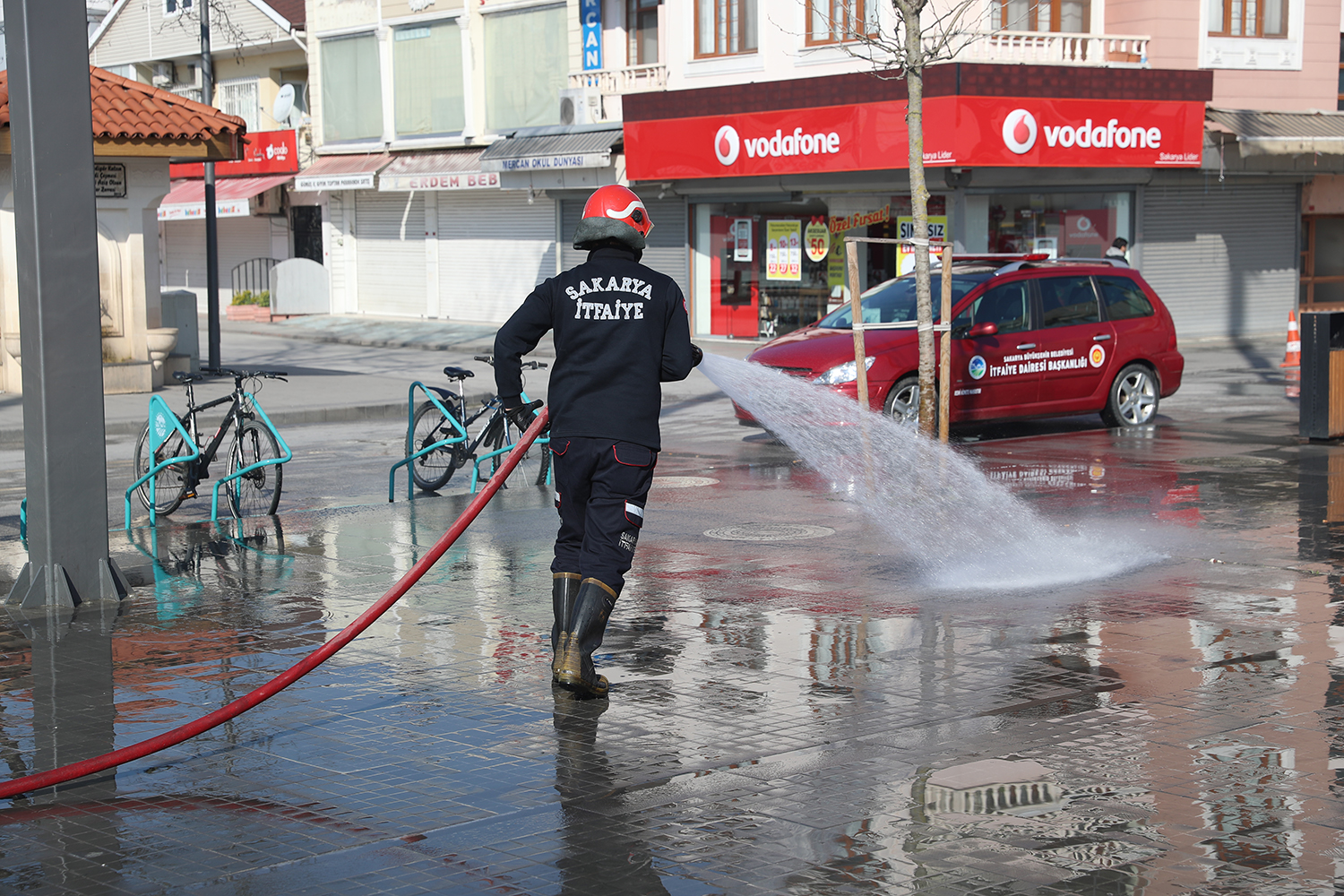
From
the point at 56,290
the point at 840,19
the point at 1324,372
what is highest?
the point at 840,19

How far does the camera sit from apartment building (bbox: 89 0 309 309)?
3959 cm

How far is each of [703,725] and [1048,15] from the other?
22.6 metres

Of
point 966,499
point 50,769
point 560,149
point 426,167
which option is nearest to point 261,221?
point 426,167

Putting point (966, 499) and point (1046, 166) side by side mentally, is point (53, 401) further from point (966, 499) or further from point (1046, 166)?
point (1046, 166)

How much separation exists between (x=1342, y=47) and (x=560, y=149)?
55.1ft

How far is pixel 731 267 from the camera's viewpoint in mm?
29016

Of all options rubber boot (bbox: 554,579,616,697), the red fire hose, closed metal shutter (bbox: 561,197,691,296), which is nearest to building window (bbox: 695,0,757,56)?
closed metal shutter (bbox: 561,197,691,296)

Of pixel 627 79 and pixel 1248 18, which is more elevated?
pixel 1248 18

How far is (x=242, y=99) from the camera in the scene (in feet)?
139

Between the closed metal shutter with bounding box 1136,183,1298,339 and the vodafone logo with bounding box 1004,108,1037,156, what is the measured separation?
3.91 m

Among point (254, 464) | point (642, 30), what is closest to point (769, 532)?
point (254, 464)

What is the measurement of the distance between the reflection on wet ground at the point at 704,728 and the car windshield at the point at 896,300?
5.99 metres

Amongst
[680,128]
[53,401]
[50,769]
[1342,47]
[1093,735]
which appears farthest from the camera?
[1342,47]

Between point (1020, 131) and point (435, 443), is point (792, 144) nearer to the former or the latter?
point (1020, 131)
